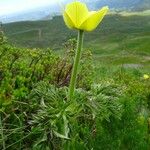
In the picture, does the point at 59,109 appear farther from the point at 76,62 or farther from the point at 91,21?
the point at 91,21

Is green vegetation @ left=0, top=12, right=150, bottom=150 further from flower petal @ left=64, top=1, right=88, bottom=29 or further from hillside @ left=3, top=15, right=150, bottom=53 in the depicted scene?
hillside @ left=3, top=15, right=150, bottom=53

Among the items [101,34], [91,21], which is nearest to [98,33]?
[101,34]

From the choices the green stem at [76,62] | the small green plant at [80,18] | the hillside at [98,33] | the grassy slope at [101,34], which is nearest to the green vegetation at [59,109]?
the green stem at [76,62]

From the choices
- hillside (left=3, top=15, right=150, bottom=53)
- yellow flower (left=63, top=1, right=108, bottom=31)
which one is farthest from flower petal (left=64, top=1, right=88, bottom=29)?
hillside (left=3, top=15, right=150, bottom=53)

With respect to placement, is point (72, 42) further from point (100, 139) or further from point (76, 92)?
point (76, 92)

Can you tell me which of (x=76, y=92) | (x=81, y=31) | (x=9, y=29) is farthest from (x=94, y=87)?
(x=9, y=29)

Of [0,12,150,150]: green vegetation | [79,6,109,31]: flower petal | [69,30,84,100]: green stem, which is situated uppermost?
[79,6,109,31]: flower petal

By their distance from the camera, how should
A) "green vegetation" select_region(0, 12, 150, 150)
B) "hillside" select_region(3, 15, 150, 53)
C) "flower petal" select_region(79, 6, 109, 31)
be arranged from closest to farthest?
"flower petal" select_region(79, 6, 109, 31) → "green vegetation" select_region(0, 12, 150, 150) → "hillside" select_region(3, 15, 150, 53)

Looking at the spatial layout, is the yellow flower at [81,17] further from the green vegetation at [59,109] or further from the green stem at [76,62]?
the green vegetation at [59,109]
